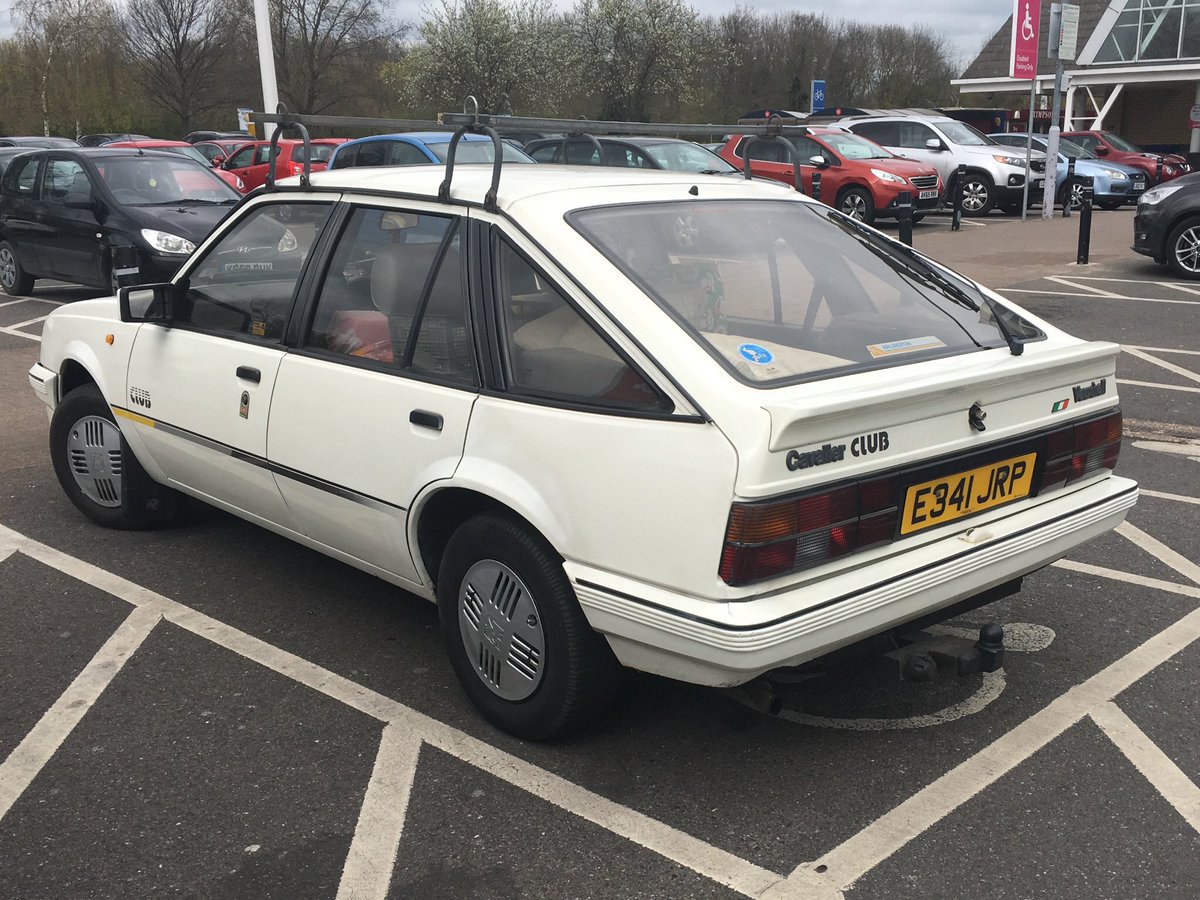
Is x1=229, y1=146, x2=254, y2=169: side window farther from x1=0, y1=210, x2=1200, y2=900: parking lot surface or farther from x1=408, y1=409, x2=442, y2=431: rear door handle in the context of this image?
x1=408, y1=409, x2=442, y2=431: rear door handle

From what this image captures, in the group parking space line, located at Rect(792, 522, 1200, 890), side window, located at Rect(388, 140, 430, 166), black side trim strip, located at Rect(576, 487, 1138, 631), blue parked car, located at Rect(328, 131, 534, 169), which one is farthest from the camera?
side window, located at Rect(388, 140, 430, 166)

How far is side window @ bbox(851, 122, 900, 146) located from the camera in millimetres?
22656

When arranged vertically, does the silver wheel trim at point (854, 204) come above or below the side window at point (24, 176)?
below

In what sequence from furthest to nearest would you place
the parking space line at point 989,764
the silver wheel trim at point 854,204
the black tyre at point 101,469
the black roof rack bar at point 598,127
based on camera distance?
the silver wheel trim at point 854,204 → the black tyre at point 101,469 → the black roof rack bar at point 598,127 → the parking space line at point 989,764

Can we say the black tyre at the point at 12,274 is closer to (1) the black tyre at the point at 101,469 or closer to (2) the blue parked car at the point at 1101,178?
(1) the black tyre at the point at 101,469

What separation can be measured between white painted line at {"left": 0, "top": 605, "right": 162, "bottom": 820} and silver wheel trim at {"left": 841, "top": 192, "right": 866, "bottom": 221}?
1658 cm

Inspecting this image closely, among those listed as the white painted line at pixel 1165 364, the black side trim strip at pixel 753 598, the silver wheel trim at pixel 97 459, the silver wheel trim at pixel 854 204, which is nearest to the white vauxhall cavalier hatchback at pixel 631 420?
the black side trim strip at pixel 753 598

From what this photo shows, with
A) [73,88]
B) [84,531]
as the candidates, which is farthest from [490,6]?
[84,531]

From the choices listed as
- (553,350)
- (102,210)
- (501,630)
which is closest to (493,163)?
(553,350)

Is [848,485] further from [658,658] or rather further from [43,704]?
[43,704]

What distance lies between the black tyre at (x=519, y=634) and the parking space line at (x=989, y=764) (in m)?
0.76

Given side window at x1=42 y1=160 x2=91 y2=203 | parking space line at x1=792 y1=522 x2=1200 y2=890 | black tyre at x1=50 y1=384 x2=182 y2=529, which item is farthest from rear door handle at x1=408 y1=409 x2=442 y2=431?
side window at x1=42 y1=160 x2=91 y2=203

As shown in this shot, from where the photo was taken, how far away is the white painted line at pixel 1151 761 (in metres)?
3.15

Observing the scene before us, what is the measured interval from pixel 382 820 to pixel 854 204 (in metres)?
17.7
